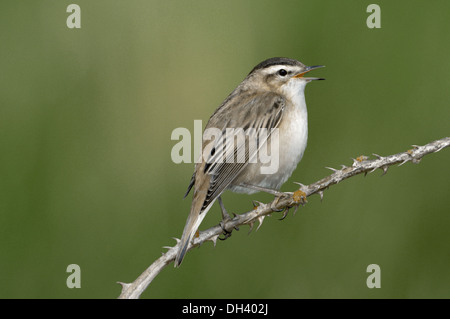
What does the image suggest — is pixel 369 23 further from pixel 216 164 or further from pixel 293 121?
pixel 216 164

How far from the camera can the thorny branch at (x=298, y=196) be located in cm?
280

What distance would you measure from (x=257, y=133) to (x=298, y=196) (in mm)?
1364

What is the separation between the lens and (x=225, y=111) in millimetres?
5055

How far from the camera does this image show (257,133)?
16.1ft

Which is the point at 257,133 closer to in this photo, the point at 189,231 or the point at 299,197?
the point at 299,197

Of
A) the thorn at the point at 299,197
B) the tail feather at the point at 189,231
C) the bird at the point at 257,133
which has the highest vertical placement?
the bird at the point at 257,133

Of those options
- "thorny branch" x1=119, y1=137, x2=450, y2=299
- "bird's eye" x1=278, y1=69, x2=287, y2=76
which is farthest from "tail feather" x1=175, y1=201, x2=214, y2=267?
"bird's eye" x1=278, y1=69, x2=287, y2=76

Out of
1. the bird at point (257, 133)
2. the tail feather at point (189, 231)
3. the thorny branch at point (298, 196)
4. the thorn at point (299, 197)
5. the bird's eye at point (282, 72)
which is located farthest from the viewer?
the bird's eye at point (282, 72)

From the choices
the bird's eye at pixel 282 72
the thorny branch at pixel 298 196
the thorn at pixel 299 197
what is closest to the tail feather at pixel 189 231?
the thorny branch at pixel 298 196

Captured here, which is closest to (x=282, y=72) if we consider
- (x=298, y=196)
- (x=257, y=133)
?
(x=257, y=133)

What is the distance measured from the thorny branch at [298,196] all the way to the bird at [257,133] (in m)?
0.71

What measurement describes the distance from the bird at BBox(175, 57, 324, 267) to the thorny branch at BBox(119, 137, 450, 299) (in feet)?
2.32

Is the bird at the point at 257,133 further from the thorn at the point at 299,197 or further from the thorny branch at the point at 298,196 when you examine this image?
the thorn at the point at 299,197

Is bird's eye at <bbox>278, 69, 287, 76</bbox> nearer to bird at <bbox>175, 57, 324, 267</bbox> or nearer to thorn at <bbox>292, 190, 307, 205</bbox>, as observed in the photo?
bird at <bbox>175, 57, 324, 267</bbox>
